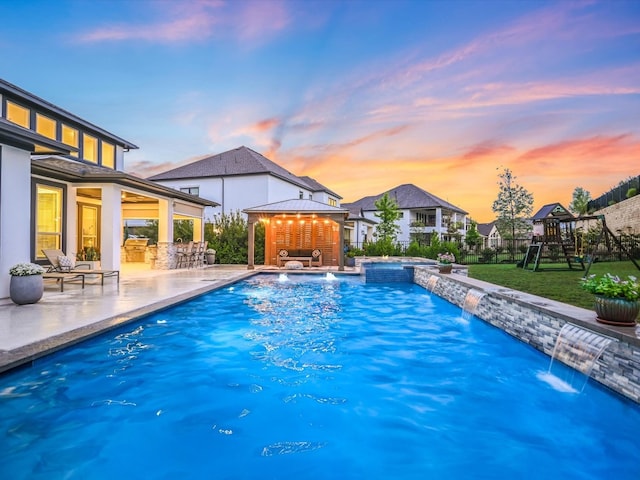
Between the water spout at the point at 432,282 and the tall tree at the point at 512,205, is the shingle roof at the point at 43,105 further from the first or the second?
the tall tree at the point at 512,205

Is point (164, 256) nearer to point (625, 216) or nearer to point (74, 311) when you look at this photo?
point (74, 311)

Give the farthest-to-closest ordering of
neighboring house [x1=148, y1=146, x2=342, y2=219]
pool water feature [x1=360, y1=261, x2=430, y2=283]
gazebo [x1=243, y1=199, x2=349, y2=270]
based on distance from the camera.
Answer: neighboring house [x1=148, y1=146, x2=342, y2=219] → gazebo [x1=243, y1=199, x2=349, y2=270] → pool water feature [x1=360, y1=261, x2=430, y2=283]

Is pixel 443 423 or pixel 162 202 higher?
pixel 162 202

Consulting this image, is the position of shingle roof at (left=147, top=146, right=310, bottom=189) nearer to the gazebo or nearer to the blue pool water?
the gazebo

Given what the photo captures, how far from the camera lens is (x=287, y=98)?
17.5 m

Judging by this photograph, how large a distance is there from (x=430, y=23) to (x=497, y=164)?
2264cm

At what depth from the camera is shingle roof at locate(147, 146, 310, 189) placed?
26.0m

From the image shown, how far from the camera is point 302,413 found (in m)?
4.02

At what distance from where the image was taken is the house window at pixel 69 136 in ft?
46.5

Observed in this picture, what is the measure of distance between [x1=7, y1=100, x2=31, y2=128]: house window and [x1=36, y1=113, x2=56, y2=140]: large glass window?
1.28ft

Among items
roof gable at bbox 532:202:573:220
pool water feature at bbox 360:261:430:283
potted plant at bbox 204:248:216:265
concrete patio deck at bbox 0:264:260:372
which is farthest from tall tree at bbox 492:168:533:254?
concrete patio deck at bbox 0:264:260:372

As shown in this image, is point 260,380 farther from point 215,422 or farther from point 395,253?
point 395,253

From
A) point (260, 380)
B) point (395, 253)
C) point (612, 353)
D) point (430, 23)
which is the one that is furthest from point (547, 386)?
point (395, 253)

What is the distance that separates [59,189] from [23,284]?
5.97m
